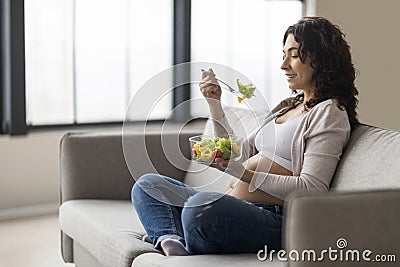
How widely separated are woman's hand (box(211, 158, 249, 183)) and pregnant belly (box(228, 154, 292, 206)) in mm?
106

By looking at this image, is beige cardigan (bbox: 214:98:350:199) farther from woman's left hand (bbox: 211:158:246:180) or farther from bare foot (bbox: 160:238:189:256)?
bare foot (bbox: 160:238:189:256)

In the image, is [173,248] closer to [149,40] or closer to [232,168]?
[232,168]

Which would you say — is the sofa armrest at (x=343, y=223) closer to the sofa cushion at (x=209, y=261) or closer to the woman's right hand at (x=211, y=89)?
the sofa cushion at (x=209, y=261)

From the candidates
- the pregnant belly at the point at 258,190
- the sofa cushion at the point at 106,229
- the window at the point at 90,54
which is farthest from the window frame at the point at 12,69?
the pregnant belly at the point at 258,190

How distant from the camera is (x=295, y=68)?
2.44 metres

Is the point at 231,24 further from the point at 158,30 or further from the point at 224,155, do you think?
the point at 224,155

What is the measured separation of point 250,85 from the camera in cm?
233

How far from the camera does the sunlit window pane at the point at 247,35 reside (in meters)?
4.96

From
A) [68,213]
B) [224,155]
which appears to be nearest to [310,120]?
[224,155]

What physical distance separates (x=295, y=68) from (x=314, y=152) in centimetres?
33

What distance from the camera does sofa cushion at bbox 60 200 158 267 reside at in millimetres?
2365

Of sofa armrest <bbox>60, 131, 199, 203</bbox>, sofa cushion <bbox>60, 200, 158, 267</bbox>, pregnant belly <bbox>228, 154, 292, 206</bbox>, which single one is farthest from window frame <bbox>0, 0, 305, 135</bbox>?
pregnant belly <bbox>228, 154, 292, 206</bbox>

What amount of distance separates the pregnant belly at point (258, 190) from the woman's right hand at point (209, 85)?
0.26m

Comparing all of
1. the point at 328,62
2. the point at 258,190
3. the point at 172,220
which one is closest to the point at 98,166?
the point at 172,220
